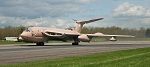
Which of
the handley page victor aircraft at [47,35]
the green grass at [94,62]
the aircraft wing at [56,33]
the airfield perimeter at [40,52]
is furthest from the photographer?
the aircraft wing at [56,33]

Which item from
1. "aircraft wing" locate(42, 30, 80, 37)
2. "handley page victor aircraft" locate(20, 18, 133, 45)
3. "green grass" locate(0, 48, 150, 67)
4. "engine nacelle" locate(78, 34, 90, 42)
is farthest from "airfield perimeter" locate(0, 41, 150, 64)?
"engine nacelle" locate(78, 34, 90, 42)

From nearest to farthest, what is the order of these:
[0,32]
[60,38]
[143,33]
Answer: [60,38] < [0,32] < [143,33]

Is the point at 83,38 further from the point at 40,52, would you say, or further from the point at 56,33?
the point at 40,52

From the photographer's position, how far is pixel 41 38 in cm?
5769

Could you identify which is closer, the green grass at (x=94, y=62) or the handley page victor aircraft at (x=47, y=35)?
the green grass at (x=94, y=62)

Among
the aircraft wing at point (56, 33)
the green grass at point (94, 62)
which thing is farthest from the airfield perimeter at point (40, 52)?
the aircraft wing at point (56, 33)

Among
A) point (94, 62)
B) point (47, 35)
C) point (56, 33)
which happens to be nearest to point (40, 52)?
point (94, 62)

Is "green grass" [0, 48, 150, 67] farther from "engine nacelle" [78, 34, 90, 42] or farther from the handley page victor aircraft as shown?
"engine nacelle" [78, 34, 90, 42]

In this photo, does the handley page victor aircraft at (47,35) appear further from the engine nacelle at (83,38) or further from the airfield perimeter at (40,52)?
the airfield perimeter at (40,52)

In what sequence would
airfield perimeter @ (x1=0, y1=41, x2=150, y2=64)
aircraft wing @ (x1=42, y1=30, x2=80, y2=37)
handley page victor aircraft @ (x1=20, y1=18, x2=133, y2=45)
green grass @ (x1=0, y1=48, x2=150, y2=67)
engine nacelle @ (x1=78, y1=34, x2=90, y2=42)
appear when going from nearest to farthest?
green grass @ (x1=0, y1=48, x2=150, y2=67), airfield perimeter @ (x1=0, y1=41, x2=150, y2=64), handley page victor aircraft @ (x1=20, y1=18, x2=133, y2=45), aircraft wing @ (x1=42, y1=30, x2=80, y2=37), engine nacelle @ (x1=78, y1=34, x2=90, y2=42)

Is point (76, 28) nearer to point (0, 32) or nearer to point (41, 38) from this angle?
point (41, 38)

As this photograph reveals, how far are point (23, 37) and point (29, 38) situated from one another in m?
0.88

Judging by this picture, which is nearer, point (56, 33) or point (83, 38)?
point (56, 33)

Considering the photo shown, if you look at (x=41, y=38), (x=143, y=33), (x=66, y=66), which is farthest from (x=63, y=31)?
(x=143, y=33)
